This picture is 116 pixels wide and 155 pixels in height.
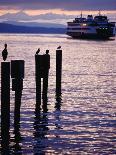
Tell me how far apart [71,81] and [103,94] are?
27.1 feet

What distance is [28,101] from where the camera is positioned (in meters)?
28.8

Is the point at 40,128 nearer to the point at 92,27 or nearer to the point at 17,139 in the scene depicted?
the point at 17,139

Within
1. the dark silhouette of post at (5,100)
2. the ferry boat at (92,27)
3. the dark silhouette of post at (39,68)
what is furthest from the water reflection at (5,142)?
the ferry boat at (92,27)

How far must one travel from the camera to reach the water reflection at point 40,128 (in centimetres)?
1808

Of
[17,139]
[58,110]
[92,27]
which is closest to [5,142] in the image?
[17,139]

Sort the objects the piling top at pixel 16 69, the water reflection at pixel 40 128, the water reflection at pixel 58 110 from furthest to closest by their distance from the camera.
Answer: the water reflection at pixel 58 110 → the piling top at pixel 16 69 → the water reflection at pixel 40 128

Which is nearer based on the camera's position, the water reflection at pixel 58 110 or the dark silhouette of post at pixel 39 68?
the water reflection at pixel 58 110

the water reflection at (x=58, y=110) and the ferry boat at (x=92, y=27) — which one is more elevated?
the ferry boat at (x=92, y=27)

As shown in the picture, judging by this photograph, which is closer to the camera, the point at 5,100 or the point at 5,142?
the point at 5,142

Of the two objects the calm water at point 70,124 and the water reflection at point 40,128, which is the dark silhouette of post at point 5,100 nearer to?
the calm water at point 70,124

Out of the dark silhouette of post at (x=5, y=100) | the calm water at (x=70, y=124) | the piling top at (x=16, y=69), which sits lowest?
the calm water at (x=70, y=124)

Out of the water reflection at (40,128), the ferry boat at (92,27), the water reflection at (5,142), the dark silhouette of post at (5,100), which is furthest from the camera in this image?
the ferry boat at (92,27)

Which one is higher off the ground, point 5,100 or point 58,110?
point 5,100

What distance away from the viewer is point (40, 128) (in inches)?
837
